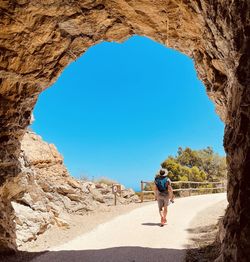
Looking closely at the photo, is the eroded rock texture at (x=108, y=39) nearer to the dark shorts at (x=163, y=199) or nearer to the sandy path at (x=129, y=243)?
the sandy path at (x=129, y=243)

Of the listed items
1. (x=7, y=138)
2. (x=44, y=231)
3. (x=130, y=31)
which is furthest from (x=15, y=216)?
(x=130, y=31)

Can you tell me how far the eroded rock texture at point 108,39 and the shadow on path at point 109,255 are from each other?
96cm

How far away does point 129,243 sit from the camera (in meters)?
10.0

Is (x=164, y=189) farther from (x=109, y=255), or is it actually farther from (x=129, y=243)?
(x=109, y=255)

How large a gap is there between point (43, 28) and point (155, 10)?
308cm

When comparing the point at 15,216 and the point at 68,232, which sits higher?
the point at 15,216

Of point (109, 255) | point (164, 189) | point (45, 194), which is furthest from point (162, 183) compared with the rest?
point (45, 194)

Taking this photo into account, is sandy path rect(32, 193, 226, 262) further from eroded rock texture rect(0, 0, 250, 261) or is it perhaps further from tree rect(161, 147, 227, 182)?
tree rect(161, 147, 227, 182)

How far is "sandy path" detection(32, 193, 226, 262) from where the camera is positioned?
8.59 metres

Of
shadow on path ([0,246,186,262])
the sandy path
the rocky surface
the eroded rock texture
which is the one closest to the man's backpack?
the sandy path

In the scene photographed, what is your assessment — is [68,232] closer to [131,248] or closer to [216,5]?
[131,248]

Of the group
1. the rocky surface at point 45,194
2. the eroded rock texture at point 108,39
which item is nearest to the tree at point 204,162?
the rocky surface at point 45,194

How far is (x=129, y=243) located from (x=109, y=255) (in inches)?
53.2

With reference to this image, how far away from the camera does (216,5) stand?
6559 mm
